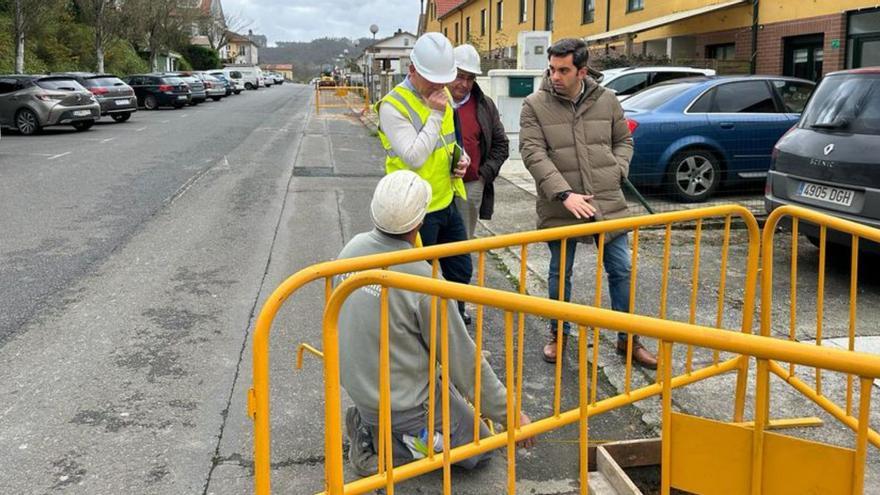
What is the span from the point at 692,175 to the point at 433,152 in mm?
5938

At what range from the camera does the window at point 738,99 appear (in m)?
9.73

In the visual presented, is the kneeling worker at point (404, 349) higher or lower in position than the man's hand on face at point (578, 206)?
lower

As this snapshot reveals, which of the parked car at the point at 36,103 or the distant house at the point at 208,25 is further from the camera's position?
the distant house at the point at 208,25

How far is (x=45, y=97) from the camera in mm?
20172

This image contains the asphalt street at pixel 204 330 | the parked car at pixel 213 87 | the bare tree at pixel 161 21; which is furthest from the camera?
the bare tree at pixel 161 21

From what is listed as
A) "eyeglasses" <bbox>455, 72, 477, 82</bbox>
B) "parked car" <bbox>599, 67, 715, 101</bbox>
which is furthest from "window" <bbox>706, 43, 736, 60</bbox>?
"eyeglasses" <bbox>455, 72, 477, 82</bbox>

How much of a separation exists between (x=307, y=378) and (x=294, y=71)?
6041 inches

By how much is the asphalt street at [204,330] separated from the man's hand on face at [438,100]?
5.18 ft

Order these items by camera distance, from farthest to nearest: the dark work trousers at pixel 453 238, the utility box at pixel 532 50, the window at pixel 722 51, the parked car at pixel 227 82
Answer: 1. the parked car at pixel 227 82
2. the window at pixel 722 51
3. the utility box at pixel 532 50
4. the dark work trousers at pixel 453 238

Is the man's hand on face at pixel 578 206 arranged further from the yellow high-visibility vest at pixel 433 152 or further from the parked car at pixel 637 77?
the parked car at pixel 637 77

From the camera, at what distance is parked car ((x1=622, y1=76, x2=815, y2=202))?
939cm

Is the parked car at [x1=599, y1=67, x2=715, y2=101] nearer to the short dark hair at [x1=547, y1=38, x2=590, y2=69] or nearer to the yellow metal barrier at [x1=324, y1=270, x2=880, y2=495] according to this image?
the short dark hair at [x1=547, y1=38, x2=590, y2=69]

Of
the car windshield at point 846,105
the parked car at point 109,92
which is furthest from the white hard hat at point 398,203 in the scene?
the parked car at point 109,92

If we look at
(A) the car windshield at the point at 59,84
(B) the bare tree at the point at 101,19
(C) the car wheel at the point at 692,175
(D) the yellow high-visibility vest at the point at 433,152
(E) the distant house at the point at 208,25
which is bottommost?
(C) the car wheel at the point at 692,175
